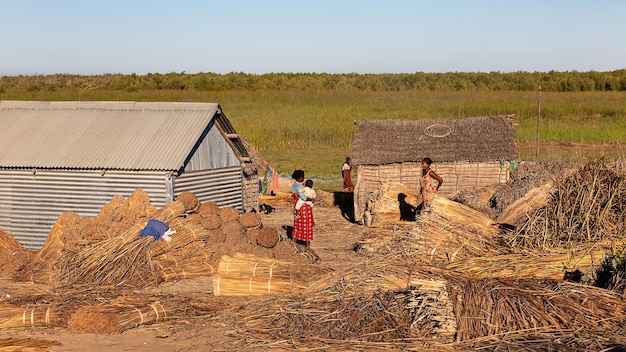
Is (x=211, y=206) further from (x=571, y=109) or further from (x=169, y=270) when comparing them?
(x=571, y=109)

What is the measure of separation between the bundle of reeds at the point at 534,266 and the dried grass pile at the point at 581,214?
0.24 meters

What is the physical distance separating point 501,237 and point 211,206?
4.58 meters

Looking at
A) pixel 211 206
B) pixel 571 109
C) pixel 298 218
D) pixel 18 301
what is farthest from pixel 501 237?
pixel 571 109

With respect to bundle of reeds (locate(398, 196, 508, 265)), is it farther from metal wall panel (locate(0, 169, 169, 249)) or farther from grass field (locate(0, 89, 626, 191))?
grass field (locate(0, 89, 626, 191))

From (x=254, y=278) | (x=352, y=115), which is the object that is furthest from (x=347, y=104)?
(x=254, y=278)

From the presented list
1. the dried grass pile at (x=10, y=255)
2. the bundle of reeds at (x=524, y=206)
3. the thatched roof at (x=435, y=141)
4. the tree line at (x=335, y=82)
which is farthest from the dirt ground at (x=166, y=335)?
the tree line at (x=335, y=82)

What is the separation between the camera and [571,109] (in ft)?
144

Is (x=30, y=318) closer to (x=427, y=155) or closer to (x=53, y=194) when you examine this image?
(x=53, y=194)

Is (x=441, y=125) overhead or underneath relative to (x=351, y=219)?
overhead

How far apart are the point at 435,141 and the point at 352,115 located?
21566 mm

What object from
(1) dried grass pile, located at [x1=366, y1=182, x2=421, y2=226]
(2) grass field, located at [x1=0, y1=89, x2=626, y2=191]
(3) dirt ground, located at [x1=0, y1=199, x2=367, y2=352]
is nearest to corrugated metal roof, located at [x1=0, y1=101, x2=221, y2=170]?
(3) dirt ground, located at [x1=0, y1=199, x2=367, y2=352]

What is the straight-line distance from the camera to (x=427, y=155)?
18438 mm

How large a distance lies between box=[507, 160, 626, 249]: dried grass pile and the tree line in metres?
50.8

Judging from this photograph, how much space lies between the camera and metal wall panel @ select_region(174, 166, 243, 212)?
1494cm
